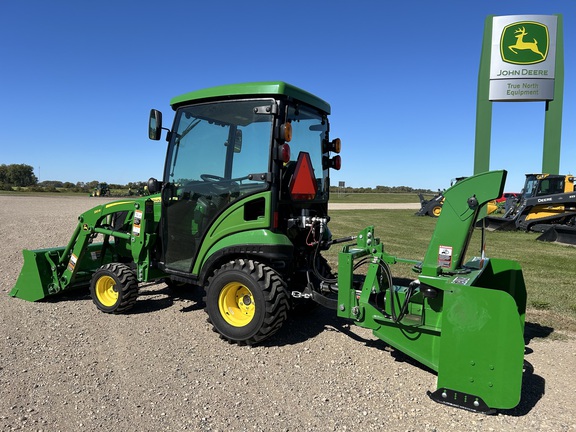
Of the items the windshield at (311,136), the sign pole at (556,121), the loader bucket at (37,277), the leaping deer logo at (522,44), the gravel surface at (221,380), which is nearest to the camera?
the gravel surface at (221,380)

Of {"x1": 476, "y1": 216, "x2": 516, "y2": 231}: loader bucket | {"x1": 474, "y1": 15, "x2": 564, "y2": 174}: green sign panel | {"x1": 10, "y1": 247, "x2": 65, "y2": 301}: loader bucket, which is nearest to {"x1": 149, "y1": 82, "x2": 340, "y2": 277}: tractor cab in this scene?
{"x1": 10, "y1": 247, "x2": 65, "y2": 301}: loader bucket

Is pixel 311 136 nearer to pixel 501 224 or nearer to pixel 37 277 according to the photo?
pixel 37 277

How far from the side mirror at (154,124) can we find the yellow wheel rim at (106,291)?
74.4 inches

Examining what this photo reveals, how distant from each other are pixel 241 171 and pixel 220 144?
511 mm

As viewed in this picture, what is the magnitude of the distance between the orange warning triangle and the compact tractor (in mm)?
18

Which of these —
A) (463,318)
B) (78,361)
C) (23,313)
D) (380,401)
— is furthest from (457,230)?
(23,313)

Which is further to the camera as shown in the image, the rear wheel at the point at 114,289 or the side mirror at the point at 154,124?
the rear wheel at the point at 114,289

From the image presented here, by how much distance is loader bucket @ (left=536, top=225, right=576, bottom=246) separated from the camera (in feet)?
41.5

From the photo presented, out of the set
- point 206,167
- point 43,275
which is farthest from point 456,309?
point 43,275

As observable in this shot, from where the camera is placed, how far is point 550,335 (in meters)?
4.78

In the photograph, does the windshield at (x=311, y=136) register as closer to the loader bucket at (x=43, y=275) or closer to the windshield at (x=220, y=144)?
the windshield at (x=220, y=144)

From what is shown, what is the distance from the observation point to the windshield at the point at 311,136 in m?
4.70

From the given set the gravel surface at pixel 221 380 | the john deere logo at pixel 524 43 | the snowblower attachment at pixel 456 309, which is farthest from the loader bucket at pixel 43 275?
the john deere logo at pixel 524 43

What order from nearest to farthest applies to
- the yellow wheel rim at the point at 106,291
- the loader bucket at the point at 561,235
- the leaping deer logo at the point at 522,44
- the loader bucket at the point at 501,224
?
the yellow wheel rim at the point at 106,291 < the loader bucket at the point at 561,235 < the loader bucket at the point at 501,224 < the leaping deer logo at the point at 522,44
